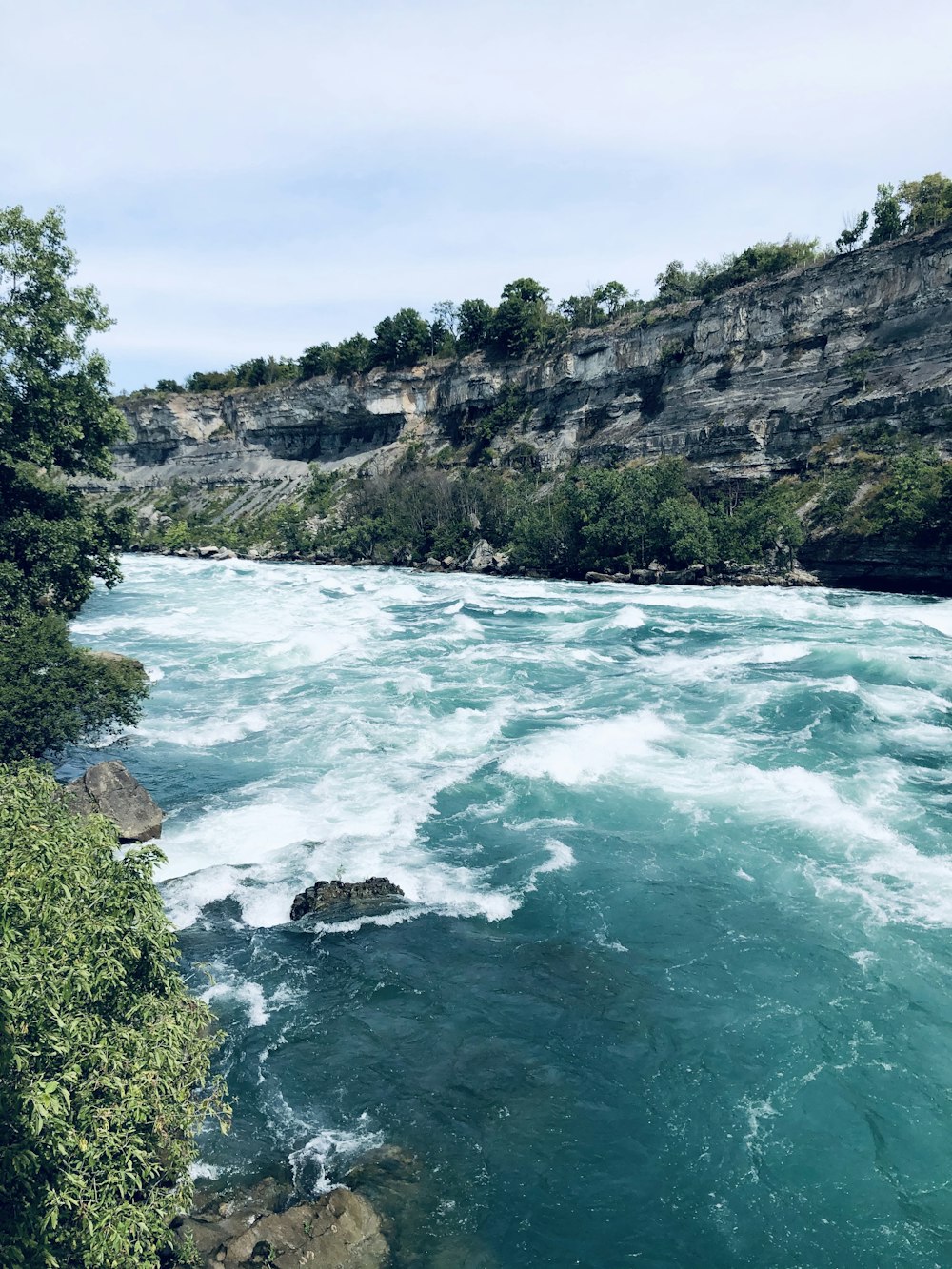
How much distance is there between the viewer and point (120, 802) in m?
17.8

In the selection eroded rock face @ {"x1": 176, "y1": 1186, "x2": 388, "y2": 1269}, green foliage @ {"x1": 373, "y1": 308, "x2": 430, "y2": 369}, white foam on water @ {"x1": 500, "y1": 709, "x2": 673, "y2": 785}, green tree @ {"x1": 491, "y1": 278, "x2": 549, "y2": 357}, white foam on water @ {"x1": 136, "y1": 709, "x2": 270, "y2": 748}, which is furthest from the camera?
green foliage @ {"x1": 373, "y1": 308, "x2": 430, "y2": 369}

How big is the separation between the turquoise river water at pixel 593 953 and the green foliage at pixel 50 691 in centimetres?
242

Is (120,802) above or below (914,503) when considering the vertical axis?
below

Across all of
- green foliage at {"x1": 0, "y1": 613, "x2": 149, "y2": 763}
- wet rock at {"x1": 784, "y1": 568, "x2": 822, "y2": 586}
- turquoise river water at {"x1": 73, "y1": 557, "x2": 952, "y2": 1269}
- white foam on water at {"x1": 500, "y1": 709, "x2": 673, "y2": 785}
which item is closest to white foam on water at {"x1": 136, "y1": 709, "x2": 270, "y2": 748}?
turquoise river water at {"x1": 73, "y1": 557, "x2": 952, "y2": 1269}

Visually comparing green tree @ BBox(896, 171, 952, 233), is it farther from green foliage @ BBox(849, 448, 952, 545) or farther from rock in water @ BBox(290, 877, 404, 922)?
rock in water @ BBox(290, 877, 404, 922)

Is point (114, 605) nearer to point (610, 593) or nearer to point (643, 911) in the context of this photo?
point (610, 593)

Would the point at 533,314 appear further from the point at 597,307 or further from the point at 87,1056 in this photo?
the point at 87,1056

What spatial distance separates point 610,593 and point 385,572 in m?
28.4

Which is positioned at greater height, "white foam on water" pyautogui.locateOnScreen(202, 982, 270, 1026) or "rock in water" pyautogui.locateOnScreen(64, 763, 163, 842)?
"rock in water" pyautogui.locateOnScreen(64, 763, 163, 842)

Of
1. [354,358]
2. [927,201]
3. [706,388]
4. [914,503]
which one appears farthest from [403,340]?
[914,503]

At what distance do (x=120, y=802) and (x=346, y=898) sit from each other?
6066mm

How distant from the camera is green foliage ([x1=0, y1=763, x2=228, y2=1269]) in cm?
682

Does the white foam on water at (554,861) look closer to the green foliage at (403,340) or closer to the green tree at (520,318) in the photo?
the green tree at (520,318)

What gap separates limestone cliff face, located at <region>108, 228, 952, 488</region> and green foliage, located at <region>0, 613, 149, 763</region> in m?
59.8
